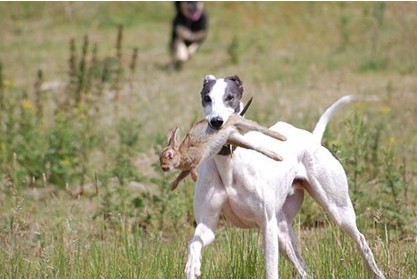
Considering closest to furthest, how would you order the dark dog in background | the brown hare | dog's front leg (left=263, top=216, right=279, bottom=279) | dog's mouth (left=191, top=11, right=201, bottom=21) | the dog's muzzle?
the brown hare → the dog's muzzle → dog's front leg (left=263, top=216, right=279, bottom=279) → the dark dog in background → dog's mouth (left=191, top=11, right=201, bottom=21)

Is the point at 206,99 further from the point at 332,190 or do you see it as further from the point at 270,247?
the point at 332,190

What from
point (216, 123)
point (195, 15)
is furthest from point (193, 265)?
point (195, 15)

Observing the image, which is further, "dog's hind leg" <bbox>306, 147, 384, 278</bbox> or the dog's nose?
"dog's hind leg" <bbox>306, 147, 384, 278</bbox>

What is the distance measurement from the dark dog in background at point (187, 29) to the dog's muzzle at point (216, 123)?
1245 cm

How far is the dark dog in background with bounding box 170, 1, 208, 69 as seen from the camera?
18031mm

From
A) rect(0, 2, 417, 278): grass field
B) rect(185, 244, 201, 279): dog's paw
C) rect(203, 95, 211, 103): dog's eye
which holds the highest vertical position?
rect(203, 95, 211, 103): dog's eye

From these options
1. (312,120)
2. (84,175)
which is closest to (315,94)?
(312,120)

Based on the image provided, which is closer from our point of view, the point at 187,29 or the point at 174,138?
the point at 174,138

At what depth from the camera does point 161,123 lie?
39.2 feet

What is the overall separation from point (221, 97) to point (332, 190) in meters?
1.04

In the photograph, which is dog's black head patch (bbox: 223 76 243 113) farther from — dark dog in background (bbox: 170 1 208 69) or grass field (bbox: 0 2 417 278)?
dark dog in background (bbox: 170 1 208 69)

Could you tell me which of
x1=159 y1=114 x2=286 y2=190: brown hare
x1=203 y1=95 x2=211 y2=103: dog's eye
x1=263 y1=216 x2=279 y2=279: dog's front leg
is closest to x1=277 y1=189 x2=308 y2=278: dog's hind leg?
x1=263 y1=216 x2=279 y2=279: dog's front leg

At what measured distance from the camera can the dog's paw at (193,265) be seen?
5266 millimetres

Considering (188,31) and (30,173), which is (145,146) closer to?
(30,173)
